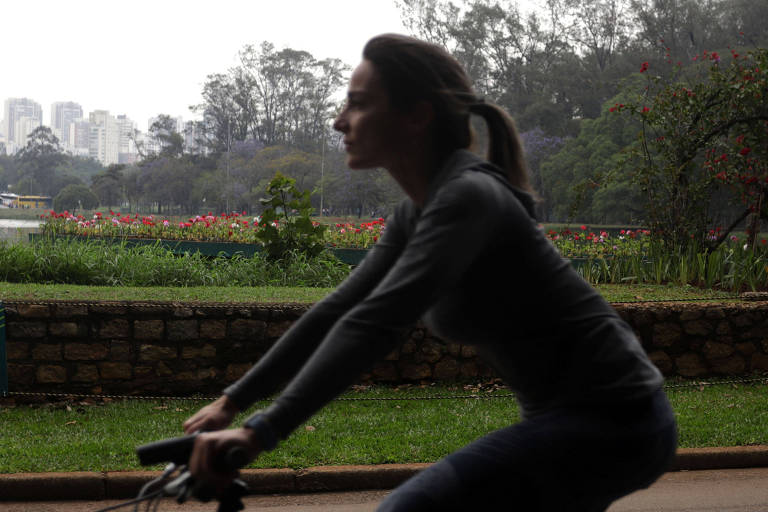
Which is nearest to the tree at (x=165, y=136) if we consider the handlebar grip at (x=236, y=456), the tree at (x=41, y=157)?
the tree at (x=41, y=157)

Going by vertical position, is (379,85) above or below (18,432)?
above

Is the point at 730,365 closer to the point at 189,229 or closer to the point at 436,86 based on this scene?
the point at 436,86

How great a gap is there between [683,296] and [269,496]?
638 centimetres

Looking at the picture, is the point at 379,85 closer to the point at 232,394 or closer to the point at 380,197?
the point at 232,394

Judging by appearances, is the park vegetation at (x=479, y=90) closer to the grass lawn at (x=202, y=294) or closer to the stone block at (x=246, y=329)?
the grass lawn at (x=202, y=294)

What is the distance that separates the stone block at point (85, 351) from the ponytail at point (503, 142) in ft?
21.3

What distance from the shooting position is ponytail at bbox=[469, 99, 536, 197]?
1801 millimetres

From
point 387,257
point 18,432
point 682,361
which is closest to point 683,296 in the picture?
point 682,361

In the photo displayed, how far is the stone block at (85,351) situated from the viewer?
7535 millimetres

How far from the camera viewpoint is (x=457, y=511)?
151cm

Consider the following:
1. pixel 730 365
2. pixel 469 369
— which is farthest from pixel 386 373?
pixel 730 365

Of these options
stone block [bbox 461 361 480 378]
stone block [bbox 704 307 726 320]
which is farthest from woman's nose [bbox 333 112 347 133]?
stone block [bbox 704 307 726 320]

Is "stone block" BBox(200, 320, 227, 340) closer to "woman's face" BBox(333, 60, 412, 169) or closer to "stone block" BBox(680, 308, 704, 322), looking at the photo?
"stone block" BBox(680, 308, 704, 322)

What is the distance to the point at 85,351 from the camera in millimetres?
7559
